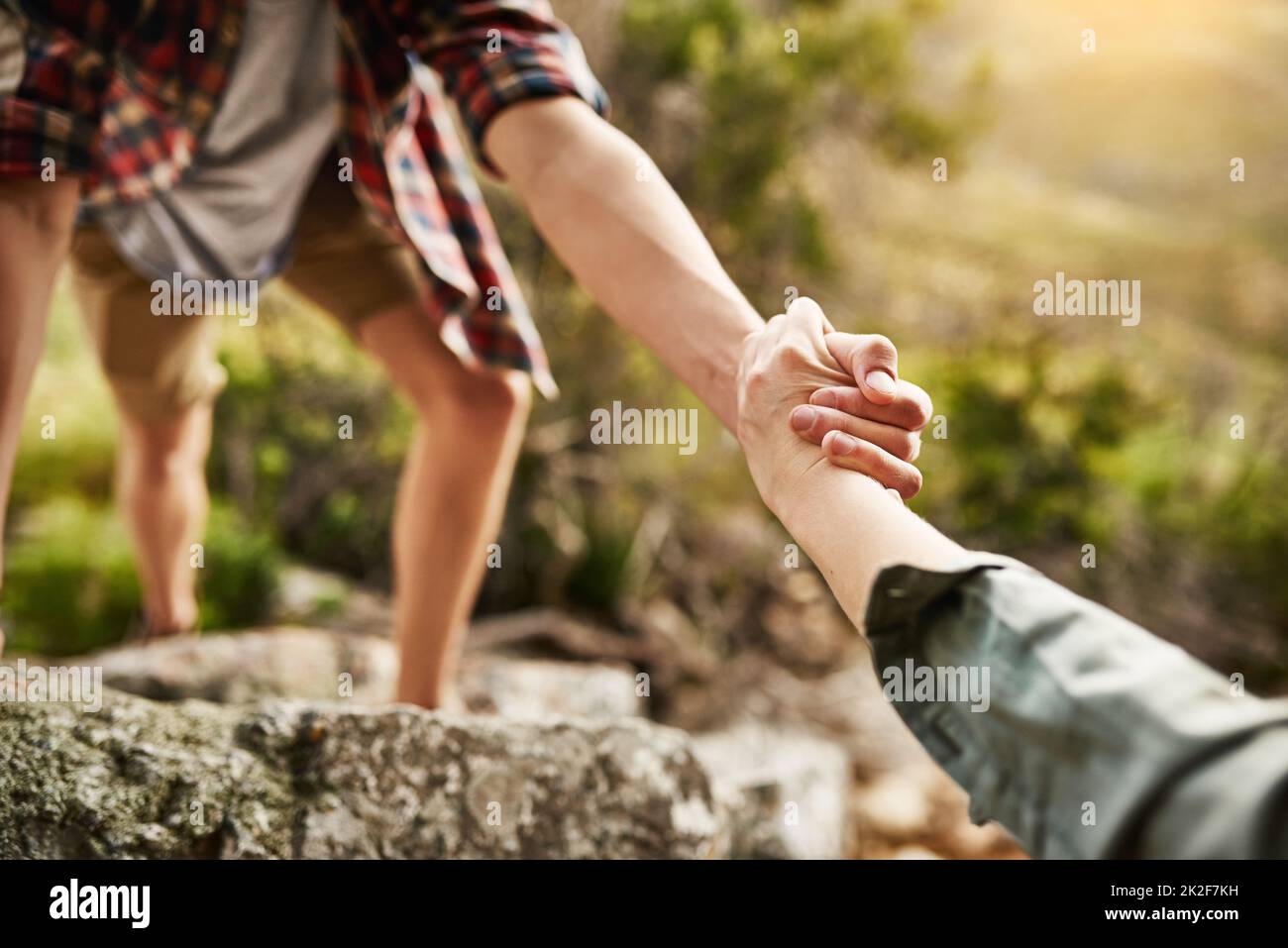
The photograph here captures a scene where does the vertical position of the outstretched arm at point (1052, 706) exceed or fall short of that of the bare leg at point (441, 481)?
it falls short

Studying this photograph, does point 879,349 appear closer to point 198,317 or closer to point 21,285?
point 21,285

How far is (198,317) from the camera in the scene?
1.91 metres

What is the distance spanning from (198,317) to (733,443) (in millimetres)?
2369

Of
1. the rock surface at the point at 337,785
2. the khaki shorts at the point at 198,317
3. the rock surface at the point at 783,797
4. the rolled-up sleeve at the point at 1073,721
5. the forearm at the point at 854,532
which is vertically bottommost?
the rock surface at the point at 783,797

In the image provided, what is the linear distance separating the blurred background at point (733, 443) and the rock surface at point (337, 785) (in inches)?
81.4

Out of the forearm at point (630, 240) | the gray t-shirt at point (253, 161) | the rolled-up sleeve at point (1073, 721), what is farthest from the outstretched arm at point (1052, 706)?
the gray t-shirt at point (253, 161)

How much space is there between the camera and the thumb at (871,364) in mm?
947

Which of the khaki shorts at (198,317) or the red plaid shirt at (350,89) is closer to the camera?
the red plaid shirt at (350,89)

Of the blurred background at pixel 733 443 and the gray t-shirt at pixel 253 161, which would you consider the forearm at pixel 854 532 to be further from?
the blurred background at pixel 733 443

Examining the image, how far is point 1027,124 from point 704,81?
4614 millimetres

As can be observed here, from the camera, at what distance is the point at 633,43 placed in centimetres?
376

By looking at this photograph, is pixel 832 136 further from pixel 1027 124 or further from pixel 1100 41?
pixel 1100 41

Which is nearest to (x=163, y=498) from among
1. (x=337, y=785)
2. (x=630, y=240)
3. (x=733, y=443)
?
(x=337, y=785)

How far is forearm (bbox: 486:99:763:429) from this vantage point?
1096 mm
